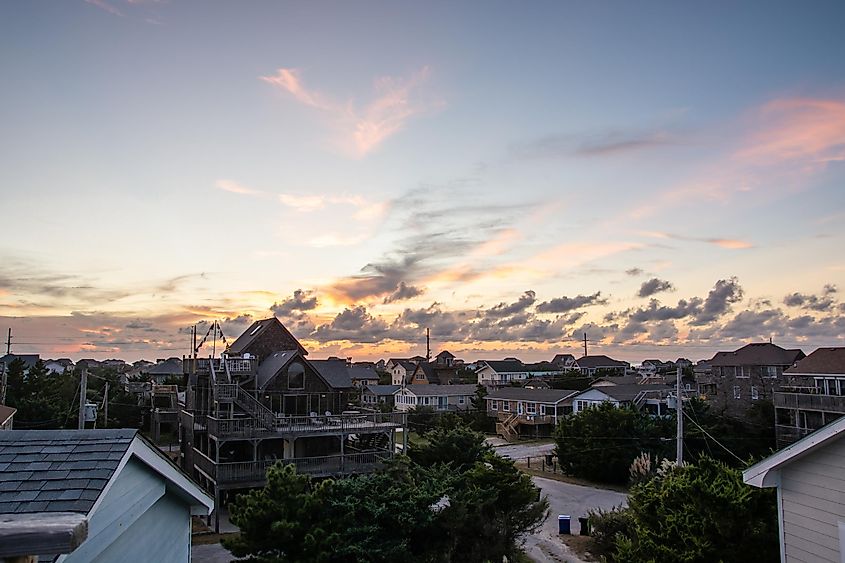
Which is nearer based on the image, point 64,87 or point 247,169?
point 64,87

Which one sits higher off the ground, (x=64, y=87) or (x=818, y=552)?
(x=64, y=87)

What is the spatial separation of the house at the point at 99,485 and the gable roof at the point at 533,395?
163 feet

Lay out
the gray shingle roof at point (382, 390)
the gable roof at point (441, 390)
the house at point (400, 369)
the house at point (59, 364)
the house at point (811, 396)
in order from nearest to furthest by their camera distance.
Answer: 1. the house at point (811, 396)
2. the gable roof at point (441, 390)
3. the gray shingle roof at point (382, 390)
4. the house at point (400, 369)
5. the house at point (59, 364)

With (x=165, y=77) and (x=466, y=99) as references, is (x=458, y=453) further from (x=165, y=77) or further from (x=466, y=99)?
(x=165, y=77)

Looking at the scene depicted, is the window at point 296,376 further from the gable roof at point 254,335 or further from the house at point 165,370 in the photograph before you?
the house at point 165,370

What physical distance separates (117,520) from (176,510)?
105 inches

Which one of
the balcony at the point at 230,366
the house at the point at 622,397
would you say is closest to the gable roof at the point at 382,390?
the house at the point at 622,397

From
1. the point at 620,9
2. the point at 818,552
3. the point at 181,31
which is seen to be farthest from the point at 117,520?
the point at 620,9

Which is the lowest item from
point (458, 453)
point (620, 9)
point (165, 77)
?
point (458, 453)

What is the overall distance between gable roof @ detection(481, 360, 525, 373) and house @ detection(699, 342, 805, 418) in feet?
158

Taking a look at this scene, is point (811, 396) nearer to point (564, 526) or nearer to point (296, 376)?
point (564, 526)

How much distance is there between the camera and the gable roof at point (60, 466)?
4332 mm

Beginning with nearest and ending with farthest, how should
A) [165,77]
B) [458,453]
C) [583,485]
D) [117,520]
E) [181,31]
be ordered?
1. [117,520]
2. [181,31]
3. [165,77]
4. [458,453]
5. [583,485]

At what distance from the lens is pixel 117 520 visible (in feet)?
18.3
